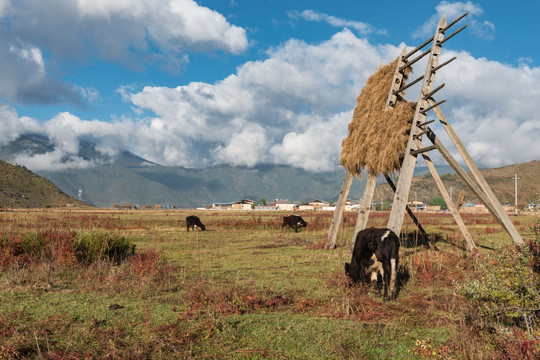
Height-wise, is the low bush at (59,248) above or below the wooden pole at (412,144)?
below

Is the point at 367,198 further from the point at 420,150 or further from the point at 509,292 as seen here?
the point at 509,292

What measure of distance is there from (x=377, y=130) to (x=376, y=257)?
21.3 feet

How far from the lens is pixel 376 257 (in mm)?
9211

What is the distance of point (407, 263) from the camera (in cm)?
1146

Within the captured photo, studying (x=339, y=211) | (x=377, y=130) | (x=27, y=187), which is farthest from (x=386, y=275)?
(x=27, y=187)

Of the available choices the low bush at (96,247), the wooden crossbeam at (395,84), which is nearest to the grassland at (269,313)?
the low bush at (96,247)

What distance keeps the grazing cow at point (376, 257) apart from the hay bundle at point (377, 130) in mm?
4388

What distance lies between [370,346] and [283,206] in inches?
6500

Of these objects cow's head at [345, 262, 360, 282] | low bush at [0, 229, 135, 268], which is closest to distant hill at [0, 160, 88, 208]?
low bush at [0, 229, 135, 268]

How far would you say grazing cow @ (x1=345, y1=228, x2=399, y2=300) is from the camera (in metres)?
8.82

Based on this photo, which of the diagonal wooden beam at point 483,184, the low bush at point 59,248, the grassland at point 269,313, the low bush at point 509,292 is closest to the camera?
the low bush at point 509,292

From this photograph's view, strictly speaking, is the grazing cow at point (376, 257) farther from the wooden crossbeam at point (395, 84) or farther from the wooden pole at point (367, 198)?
the wooden crossbeam at point (395, 84)

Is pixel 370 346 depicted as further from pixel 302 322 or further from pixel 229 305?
pixel 229 305

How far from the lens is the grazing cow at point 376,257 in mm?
8820
